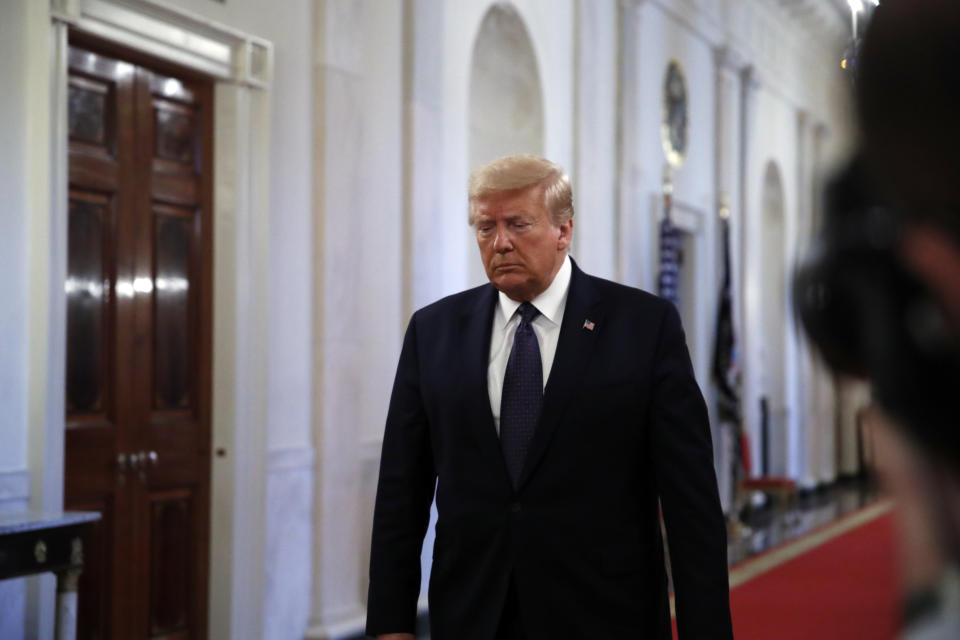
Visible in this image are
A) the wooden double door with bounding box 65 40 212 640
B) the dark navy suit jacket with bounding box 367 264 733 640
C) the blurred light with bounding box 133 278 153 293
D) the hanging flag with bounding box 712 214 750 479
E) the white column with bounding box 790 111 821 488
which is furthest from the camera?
the white column with bounding box 790 111 821 488

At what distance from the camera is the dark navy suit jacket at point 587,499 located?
2348 mm

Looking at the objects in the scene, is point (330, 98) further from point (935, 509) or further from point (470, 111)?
point (935, 509)

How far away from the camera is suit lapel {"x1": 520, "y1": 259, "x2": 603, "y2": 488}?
2.38m

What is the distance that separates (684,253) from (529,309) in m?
9.79

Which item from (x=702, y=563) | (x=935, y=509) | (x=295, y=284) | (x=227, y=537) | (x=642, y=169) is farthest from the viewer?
(x=642, y=169)

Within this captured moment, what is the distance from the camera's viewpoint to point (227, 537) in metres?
5.54

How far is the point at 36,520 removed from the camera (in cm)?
388

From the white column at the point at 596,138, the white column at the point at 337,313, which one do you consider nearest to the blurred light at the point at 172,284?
the white column at the point at 337,313

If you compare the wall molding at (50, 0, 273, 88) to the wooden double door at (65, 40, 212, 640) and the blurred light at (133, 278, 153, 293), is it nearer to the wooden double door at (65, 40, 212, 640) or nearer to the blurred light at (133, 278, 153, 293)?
the wooden double door at (65, 40, 212, 640)

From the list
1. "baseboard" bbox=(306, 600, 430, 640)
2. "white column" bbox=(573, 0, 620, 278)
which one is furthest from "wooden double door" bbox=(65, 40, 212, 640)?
"white column" bbox=(573, 0, 620, 278)

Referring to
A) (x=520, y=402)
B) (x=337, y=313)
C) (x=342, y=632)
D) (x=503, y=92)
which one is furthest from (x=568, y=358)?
(x=503, y=92)

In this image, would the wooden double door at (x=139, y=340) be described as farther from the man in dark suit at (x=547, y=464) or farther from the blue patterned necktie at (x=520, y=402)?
the blue patterned necktie at (x=520, y=402)

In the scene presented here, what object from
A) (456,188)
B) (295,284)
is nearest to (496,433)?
(295,284)

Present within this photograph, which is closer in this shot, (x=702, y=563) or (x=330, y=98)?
(x=702, y=563)
